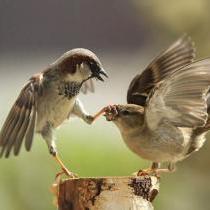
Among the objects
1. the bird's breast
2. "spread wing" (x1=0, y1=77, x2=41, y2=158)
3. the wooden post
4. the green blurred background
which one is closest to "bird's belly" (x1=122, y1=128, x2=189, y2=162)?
the bird's breast

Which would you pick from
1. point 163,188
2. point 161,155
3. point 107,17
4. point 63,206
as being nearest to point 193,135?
point 161,155

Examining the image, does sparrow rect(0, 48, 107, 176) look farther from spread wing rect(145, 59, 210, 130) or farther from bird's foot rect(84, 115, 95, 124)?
spread wing rect(145, 59, 210, 130)

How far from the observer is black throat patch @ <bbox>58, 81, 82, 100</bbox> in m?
3.22

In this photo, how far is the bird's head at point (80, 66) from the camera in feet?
10.1

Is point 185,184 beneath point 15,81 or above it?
beneath

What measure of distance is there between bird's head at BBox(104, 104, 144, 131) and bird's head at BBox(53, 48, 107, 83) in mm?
136

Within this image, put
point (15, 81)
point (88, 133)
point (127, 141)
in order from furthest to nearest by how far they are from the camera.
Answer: point (15, 81) → point (88, 133) → point (127, 141)

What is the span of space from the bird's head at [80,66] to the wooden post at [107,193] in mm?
521

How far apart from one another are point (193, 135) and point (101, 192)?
822 millimetres

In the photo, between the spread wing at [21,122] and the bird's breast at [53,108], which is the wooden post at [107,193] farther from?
the bird's breast at [53,108]

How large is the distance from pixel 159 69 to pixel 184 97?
0.32 meters

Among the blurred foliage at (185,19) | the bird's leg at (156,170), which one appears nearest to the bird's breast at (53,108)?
the bird's leg at (156,170)

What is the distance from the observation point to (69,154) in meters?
5.19

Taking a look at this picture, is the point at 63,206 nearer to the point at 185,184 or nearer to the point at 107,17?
the point at 185,184
